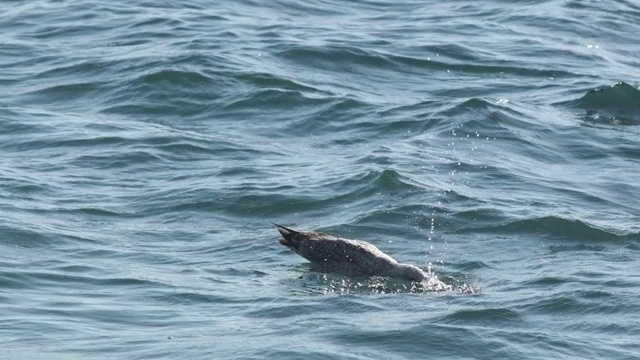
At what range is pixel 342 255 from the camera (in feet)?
43.0

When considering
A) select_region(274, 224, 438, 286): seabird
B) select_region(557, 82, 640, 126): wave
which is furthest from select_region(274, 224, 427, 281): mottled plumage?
select_region(557, 82, 640, 126): wave

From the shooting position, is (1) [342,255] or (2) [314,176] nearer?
(1) [342,255]

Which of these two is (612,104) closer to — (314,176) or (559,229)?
(314,176)

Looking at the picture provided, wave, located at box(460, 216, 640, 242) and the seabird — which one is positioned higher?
the seabird

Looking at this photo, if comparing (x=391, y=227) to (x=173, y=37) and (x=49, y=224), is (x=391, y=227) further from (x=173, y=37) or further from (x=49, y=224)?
(x=173, y=37)

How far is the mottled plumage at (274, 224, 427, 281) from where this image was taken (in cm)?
1297

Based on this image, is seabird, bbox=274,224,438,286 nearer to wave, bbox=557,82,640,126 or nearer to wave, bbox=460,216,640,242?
wave, bbox=460,216,640,242

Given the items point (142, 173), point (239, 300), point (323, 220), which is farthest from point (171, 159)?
point (239, 300)

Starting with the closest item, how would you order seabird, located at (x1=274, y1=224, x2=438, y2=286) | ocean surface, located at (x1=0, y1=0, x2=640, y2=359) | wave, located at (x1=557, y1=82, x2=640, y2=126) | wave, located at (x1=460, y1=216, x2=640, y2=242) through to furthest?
ocean surface, located at (x1=0, y1=0, x2=640, y2=359) → seabird, located at (x1=274, y1=224, x2=438, y2=286) → wave, located at (x1=460, y1=216, x2=640, y2=242) → wave, located at (x1=557, y1=82, x2=640, y2=126)

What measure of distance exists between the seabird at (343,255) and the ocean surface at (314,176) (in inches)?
5.1

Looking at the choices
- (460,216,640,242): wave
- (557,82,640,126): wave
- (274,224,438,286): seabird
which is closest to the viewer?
(274,224,438,286): seabird

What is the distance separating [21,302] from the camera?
40.3 ft

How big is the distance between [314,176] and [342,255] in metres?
3.68

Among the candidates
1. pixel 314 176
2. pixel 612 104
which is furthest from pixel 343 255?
pixel 612 104
